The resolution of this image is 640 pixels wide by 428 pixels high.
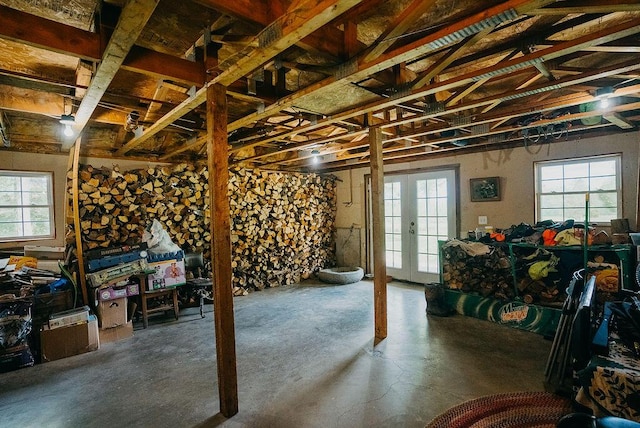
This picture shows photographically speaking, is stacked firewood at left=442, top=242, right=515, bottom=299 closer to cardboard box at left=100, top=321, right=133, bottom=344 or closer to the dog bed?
the dog bed

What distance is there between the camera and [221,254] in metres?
2.07

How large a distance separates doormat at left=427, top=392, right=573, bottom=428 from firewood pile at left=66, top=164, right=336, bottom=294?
12.6 ft

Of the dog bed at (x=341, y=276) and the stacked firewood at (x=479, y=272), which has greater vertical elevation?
the stacked firewood at (x=479, y=272)

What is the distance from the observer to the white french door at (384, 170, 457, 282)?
17.0 ft

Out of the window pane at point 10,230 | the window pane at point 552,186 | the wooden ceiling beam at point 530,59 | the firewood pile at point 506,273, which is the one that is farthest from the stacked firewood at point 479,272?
the window pane at point 10,230

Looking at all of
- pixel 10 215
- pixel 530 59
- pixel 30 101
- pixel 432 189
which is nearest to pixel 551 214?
pixel 432 189

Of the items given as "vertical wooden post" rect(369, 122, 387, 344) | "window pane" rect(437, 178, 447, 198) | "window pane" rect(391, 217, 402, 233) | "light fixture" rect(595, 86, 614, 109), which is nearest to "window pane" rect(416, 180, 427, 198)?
"window pane" rect(437, 178, 447, 198)

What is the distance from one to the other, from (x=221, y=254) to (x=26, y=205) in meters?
3.44

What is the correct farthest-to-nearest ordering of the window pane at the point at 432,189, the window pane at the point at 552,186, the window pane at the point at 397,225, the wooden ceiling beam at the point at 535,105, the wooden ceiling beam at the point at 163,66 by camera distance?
1. the window pane at the point at 397,225
2. the window pane at the point at 432,189
3. the window pane at the point at 552,186
4. the wooden ceiling beam at the point at 535,105
5. the wooden ceiling beam at the point at 163,66

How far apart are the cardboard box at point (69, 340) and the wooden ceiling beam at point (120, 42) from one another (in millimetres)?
2206

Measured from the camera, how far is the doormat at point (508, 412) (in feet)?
6.29

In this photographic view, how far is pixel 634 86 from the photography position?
2.40 m

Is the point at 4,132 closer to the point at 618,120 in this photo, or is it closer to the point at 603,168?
the point at 618,120

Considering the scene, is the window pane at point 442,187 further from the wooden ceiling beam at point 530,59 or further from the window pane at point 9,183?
the window pane at point 9,183
